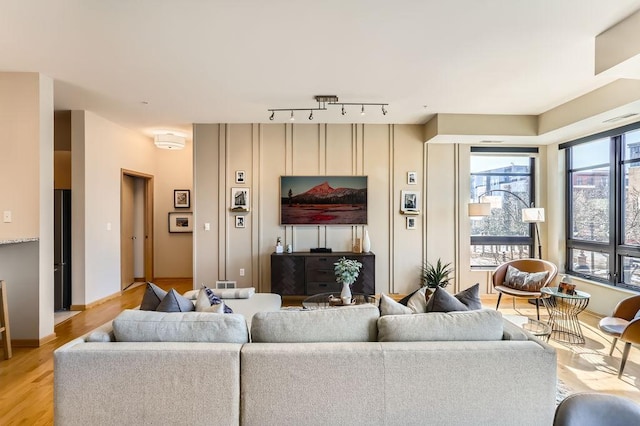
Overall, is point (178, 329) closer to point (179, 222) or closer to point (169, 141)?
point (169, 141)

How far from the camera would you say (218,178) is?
507 cm

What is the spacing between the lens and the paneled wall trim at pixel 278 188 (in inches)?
200

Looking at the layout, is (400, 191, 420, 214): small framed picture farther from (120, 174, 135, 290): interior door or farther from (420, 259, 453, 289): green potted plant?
(120, 174, 135, 290): interior door

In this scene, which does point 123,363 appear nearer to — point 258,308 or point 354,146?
point 258,308

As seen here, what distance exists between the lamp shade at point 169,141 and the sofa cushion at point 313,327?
462 cm

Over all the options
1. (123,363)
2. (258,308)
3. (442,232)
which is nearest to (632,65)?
(442,232)

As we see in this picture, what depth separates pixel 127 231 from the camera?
5.89m

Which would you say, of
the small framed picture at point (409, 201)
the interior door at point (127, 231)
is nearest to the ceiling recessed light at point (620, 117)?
the small framed picture at point (409, 201)

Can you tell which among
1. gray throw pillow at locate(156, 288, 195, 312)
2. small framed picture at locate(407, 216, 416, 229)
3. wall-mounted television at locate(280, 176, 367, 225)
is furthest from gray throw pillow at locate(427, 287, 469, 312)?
small framed picture at locate(407, 216, 416, 229)

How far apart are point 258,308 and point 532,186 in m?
4.96

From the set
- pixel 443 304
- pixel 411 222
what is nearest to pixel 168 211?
pixel 411 222

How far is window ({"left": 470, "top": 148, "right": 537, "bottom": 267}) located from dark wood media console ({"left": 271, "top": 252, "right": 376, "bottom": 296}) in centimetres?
206

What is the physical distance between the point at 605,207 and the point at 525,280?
61.4 inches

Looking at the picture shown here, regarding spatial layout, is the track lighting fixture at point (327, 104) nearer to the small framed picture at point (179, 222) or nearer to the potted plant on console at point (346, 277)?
the potted plant on console at point (346, 277)
